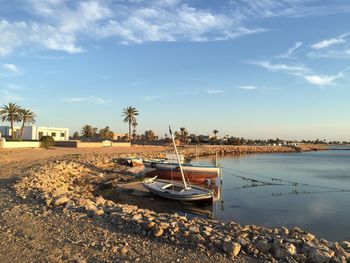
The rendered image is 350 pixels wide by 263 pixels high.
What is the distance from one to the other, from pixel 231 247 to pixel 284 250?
4.78ft

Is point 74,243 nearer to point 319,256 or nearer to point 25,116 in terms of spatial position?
point 319,256

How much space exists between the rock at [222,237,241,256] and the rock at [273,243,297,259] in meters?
1.03

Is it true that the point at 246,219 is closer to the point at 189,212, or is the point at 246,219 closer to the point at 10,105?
the point at 189,212

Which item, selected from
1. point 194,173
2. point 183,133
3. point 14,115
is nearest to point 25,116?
point 14,115

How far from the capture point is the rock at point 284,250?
9695 mm

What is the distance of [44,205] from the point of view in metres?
15.1

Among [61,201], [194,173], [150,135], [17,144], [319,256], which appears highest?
[150,135]

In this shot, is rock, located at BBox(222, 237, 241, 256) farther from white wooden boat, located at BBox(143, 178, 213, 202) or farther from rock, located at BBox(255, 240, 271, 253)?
white wooden boat, located at BBox(143, 178, 213, 202)

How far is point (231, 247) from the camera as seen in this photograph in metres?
9.84

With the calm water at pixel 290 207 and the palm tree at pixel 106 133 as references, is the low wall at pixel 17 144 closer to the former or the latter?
the calm water at pixel 290 207

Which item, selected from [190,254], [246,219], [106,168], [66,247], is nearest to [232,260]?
[190,254]

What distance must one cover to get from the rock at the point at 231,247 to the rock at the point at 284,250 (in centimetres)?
103

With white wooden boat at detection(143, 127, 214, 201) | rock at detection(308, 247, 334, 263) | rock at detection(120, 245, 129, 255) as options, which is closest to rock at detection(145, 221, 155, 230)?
rock at detection(120, 245, 129, 255)

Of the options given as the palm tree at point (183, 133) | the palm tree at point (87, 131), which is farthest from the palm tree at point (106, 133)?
the palm tree at point (183, 133)
